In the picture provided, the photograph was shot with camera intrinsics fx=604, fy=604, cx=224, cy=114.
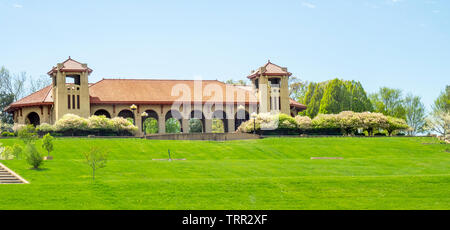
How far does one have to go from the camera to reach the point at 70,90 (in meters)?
63.3

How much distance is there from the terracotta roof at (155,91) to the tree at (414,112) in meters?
34.9

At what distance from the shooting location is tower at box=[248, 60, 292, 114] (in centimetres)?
6931

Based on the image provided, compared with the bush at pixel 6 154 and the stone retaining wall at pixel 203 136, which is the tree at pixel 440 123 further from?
the bush at pixel 6 154

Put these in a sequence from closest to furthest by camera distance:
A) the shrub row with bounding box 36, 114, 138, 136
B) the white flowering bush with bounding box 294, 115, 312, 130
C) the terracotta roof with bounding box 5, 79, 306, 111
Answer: the shrub row with bounding box 36, 114, 138, 136 < the white flowering bush with bounding box 294, 115, 312, 130 < the terracotta roof with bounding box 5, 79, 306, 111

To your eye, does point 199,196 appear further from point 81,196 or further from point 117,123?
point 117,123

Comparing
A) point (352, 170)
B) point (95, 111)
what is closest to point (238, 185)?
point (352, 170)

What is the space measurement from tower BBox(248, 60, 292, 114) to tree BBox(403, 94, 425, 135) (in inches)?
1278

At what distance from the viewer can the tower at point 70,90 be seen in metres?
62.7

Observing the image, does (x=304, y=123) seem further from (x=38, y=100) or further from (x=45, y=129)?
(x=38, y=100)

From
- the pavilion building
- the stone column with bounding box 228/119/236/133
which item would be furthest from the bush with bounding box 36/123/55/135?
the stone column with bounding box 228/119/236/133

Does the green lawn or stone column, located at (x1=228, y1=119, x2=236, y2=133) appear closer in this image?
the green lawn

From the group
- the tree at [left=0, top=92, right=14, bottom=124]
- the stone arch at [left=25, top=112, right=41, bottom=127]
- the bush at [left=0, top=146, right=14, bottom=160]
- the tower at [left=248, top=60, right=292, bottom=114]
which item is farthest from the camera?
the tree at [left=0, top=92, right=14, bottom=124]

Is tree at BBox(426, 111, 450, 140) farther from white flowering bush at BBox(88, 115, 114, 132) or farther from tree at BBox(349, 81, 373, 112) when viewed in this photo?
white flowering bush at BBox(88, 115, 114, 132)

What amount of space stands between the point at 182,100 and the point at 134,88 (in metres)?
5.85
